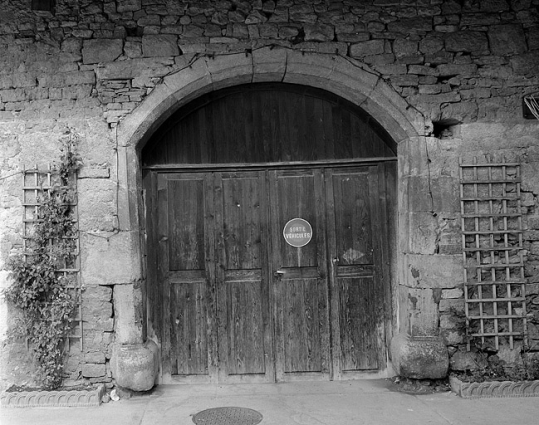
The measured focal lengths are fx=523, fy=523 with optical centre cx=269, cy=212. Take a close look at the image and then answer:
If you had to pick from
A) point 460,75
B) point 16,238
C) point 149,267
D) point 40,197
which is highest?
point 460,75

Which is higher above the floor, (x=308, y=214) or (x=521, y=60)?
(x=521, y=60)

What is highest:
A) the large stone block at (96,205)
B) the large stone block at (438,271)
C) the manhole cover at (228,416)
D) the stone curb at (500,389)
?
the large stone block at (96,205)

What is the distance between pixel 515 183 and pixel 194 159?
2.98 m

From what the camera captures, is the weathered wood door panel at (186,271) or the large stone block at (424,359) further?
the weathered wood door panel at (186,271)

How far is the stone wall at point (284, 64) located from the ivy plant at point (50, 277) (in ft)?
0.41

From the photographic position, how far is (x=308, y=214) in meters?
5.07

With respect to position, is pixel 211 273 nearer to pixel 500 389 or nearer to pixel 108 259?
pixel 108 259

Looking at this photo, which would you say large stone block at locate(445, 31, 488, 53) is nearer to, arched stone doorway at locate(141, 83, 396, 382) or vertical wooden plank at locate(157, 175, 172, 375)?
arched stone doorway at locate(141, 83, 396, 382)

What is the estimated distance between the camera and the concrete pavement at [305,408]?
3990mm

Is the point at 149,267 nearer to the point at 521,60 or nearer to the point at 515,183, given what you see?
the point at 515,183

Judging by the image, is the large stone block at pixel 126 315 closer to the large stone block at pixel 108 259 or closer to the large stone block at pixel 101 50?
the large stone block at pixel 108 259

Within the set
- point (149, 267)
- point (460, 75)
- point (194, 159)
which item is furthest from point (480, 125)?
point (149, 267)

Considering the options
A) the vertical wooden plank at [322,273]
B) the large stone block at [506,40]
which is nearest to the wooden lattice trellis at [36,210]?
the vertical wooden plank at [322,273]

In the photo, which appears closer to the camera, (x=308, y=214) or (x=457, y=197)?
(x=457, y=197)
